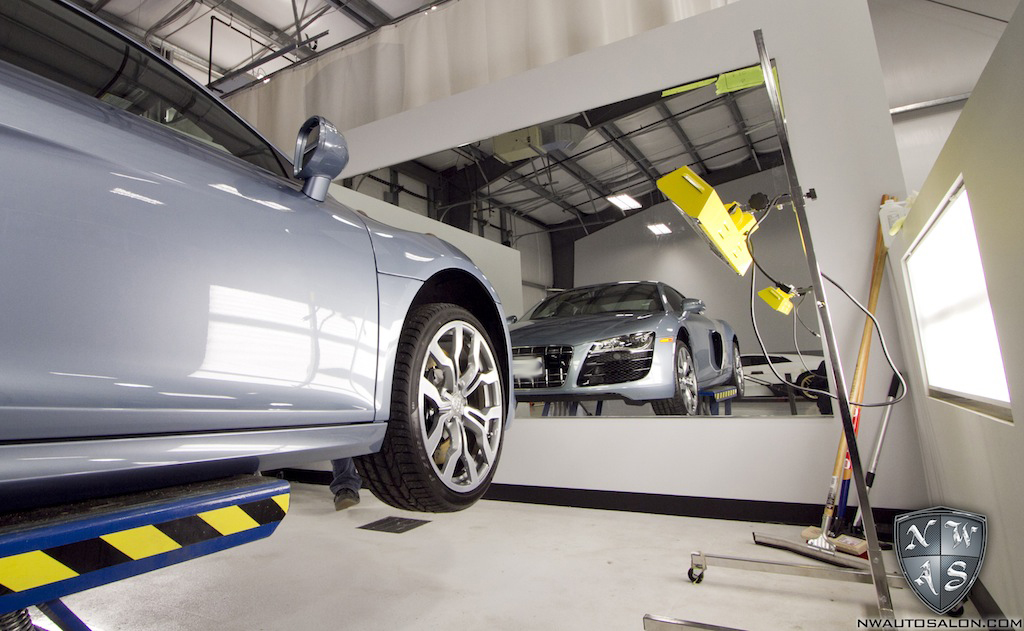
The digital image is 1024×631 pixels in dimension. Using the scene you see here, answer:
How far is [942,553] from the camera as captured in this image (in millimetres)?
1409

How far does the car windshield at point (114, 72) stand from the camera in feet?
2.99

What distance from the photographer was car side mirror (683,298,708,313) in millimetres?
2760

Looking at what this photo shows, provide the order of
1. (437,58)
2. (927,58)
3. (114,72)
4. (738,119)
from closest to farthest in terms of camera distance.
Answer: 1. (114,72)
2. (738,119)
3. (437,58)
4. (927,58)

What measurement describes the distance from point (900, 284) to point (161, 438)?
7.68ft

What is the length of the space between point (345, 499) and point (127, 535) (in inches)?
32.8

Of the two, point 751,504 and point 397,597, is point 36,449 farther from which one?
point 751,504

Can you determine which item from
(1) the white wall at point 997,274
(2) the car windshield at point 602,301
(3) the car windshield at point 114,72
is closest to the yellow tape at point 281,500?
(3) the car windshield at point 114,72

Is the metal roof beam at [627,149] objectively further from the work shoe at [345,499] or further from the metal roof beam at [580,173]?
the work shoe at [345,499]

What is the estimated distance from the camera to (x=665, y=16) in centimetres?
289

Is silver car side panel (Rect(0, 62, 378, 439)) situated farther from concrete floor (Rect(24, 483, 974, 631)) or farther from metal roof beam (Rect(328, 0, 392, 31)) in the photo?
metal roof beam (Rect(328, 0, 392, 31))

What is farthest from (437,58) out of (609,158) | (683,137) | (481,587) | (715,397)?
(481,587)

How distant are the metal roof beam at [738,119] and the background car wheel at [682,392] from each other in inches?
41.7

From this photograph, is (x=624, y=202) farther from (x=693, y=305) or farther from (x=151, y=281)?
(x=151, y=281)

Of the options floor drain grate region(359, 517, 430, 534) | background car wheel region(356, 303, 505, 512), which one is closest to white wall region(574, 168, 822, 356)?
background car wheel region(356, 303, 505, 512)
